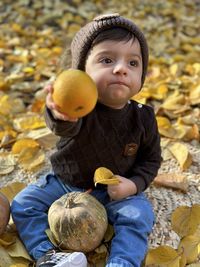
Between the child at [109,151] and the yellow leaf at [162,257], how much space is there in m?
0.03

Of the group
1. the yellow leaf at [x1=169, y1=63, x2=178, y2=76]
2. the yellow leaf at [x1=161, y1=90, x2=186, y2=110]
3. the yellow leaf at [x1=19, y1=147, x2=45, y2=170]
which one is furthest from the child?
the yellow leaf at [x1=169, y1=63, x2=178, y2=76]

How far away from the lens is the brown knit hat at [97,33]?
1.72 meters

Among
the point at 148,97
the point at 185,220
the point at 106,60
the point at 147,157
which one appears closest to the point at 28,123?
the point at 148,97

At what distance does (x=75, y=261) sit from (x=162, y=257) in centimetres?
34

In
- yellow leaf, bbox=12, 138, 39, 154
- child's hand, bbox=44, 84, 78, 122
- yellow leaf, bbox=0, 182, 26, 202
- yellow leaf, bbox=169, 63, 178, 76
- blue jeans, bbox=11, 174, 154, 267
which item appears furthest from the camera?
yellow leaf, bbox=169, 63, 178, 76

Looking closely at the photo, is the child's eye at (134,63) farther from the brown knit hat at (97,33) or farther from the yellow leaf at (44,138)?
the yellow leaf at (44,138)

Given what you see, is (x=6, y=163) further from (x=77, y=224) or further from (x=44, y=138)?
(x=77, y=224)

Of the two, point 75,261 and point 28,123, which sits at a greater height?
point 75,261

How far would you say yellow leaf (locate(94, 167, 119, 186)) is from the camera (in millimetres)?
1717

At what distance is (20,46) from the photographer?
3.88 metres

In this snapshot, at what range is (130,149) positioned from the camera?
188cm

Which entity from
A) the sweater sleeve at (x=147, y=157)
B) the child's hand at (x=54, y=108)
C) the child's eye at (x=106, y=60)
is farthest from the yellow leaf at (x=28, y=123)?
the child's hand at (x=54, y=108)

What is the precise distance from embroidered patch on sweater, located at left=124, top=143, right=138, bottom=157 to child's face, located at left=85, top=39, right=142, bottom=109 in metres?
0.20

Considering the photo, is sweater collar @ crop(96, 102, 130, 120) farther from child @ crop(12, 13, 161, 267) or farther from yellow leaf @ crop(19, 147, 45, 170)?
yellow leaf @ crop(19, 147, 45, 170)
